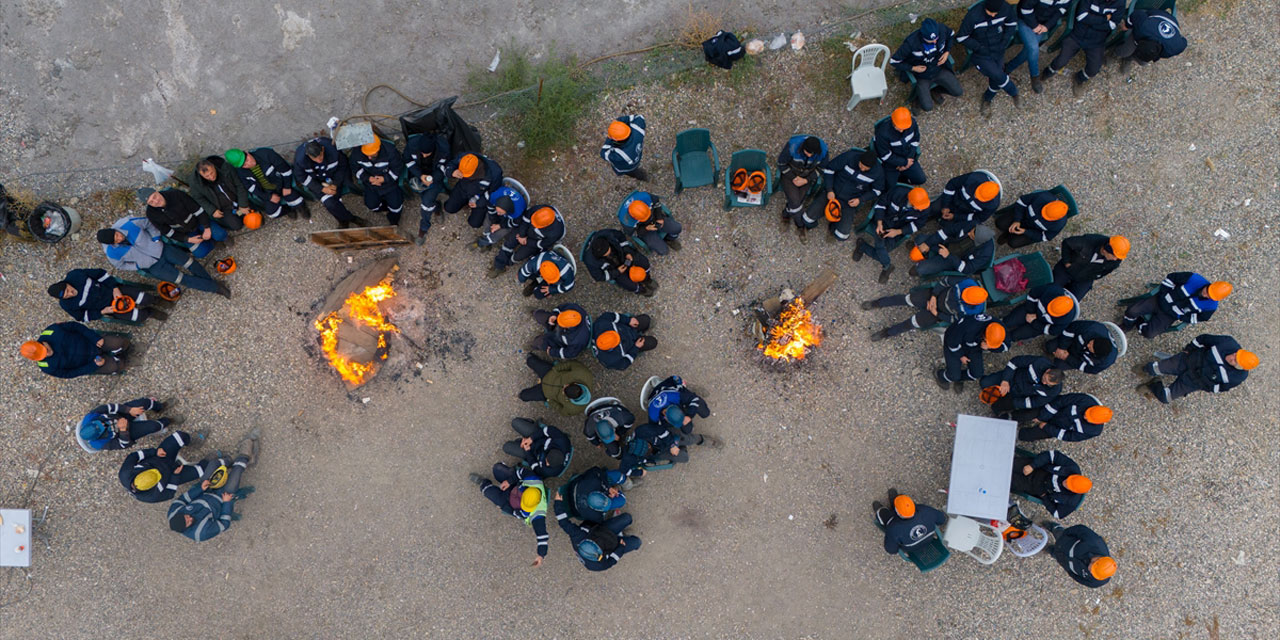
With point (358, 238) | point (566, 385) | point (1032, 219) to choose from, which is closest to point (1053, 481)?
point (1032, 219)

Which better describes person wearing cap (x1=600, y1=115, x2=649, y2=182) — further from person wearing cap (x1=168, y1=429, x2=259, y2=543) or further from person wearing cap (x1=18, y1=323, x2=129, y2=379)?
person wearing cap (x1=18, y1=323, x2=129, y2=379)

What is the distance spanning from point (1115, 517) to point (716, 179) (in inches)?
277

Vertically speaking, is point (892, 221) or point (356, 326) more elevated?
point (892, 221)

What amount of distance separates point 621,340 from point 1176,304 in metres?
6.70

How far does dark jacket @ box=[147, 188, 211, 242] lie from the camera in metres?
7.22

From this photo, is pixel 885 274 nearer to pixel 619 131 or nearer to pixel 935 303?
pixel 935 303

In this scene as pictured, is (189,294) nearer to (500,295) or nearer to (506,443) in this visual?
(500,295)

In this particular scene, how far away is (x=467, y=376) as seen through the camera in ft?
27.2

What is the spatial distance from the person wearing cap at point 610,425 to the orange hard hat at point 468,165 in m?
3.24

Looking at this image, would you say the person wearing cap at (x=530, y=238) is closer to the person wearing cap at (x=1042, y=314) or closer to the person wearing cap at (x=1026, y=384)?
the person wearing cap at (x=1042, y=314)

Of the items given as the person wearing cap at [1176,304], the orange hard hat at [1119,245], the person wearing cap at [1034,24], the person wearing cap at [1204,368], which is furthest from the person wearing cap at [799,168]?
the person wearing cap at [1204,368]

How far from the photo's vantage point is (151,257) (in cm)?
762

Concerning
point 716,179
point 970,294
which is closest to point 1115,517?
point 970,294

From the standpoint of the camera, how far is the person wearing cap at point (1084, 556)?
7.11 meters
